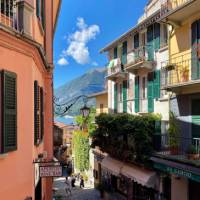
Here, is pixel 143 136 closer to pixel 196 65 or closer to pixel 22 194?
pixel 196 65

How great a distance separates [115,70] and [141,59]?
495cm

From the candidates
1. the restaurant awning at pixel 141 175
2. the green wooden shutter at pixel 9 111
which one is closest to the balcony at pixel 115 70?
the restaurant awning at pixel 141 175

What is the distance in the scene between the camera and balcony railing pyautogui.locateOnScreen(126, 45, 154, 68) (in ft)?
74.8

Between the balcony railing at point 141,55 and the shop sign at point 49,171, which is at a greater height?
the balcony railing at point 141,55

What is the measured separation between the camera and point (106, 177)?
3145cm

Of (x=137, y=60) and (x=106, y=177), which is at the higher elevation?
(x=137, y=60)

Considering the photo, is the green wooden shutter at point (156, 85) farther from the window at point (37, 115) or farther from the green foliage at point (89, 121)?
the window at point (37, 115)

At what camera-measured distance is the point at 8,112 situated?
686 cm

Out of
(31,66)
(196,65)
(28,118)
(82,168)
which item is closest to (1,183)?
(28,118)

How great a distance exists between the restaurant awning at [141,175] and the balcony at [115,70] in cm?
702

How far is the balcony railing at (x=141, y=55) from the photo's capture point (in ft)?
74.8

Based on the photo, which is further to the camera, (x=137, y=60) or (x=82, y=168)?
(x=82, y=168)

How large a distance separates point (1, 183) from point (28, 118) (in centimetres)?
191

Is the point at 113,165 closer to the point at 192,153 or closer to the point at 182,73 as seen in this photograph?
the point at 182,73
